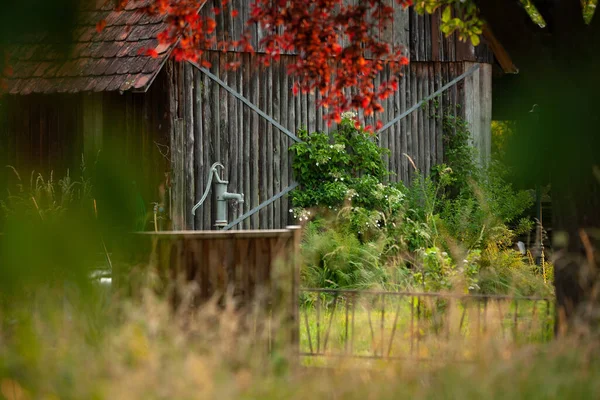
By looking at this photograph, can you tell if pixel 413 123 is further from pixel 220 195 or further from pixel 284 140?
pixel 220 195

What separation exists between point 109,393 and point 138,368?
481 mm

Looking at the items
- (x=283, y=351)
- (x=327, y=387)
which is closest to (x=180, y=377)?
(x=327, y=387)

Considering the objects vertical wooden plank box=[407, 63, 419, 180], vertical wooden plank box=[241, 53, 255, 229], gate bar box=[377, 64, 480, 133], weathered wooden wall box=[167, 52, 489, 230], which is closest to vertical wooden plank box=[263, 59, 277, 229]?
weathered wooden wall box=[167, 52, 489, 230]

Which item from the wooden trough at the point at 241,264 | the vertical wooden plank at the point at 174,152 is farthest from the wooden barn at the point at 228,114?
the wooden trough at the point at 241,264

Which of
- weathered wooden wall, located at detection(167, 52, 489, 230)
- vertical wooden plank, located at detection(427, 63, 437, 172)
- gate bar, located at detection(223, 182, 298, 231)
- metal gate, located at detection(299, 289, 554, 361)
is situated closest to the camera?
metal gate, located at detection(299, 289, 554, 361)

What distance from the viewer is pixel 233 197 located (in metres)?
11.0

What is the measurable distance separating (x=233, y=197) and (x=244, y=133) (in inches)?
39.1

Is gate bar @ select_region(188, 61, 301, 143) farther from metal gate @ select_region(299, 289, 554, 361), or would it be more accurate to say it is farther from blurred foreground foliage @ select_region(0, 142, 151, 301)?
blurred foreground foliage @ select_region(0, 142, 151, 301)

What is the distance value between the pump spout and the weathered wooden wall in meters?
0.20

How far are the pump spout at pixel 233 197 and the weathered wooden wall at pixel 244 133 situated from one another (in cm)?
A: 20

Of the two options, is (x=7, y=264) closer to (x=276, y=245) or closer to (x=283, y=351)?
(x=283, y=351)

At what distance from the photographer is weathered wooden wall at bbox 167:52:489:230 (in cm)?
1073

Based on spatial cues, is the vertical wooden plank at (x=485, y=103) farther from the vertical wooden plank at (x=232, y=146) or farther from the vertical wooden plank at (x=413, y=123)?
the vertical wooden plank at (x=232, y=146)

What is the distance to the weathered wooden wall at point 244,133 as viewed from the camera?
1073cm
